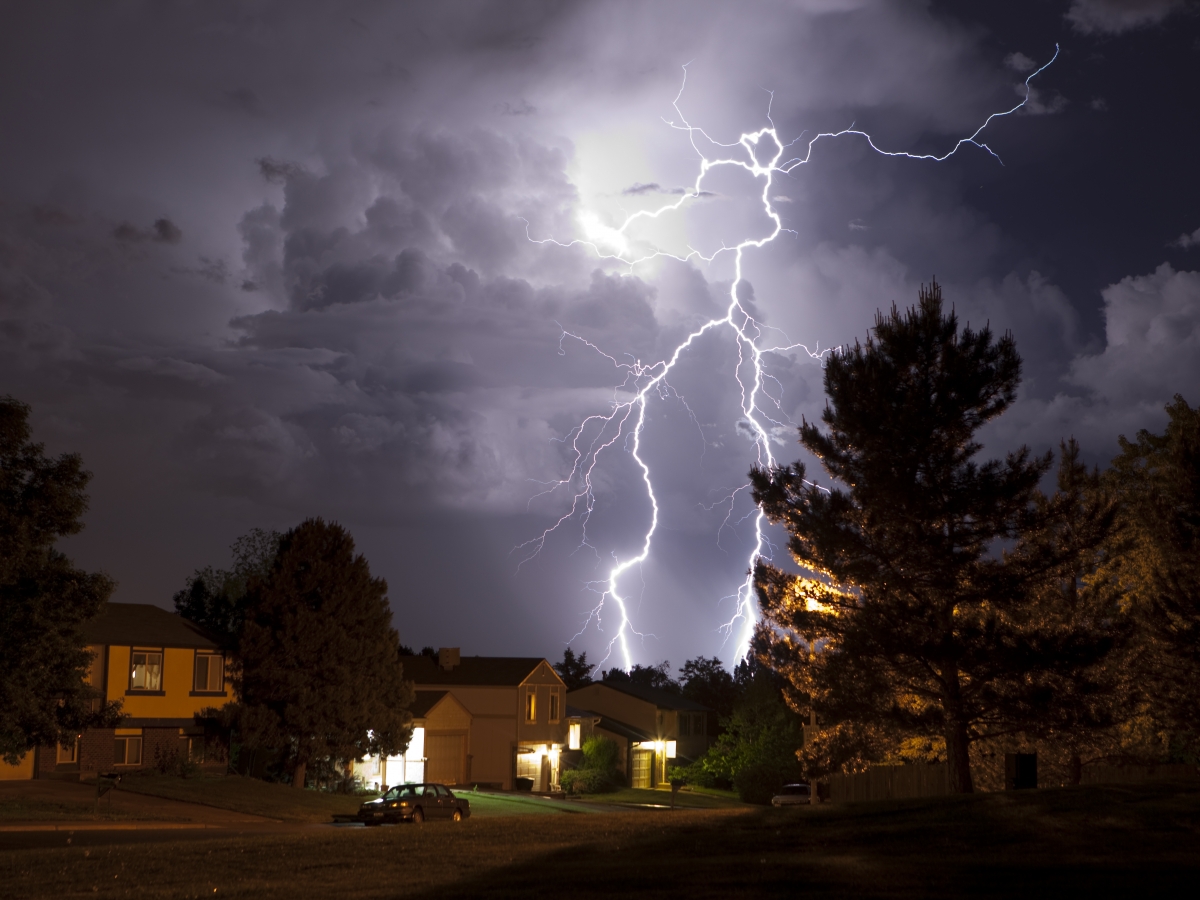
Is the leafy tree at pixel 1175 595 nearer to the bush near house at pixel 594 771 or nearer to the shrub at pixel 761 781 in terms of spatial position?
the shrub at pixel 761 781

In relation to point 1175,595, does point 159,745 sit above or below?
below

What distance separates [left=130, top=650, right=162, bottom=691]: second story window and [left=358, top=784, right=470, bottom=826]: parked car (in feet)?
42.4

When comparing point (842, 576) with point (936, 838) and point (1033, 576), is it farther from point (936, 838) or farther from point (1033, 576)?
point (936, 838)

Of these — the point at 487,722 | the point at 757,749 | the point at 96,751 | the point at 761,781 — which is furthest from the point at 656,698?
the point at 96,751

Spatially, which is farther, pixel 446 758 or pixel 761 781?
pixel 761 781

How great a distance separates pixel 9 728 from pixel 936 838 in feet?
68.5

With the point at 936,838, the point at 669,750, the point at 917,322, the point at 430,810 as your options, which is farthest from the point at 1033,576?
the point at 669,750

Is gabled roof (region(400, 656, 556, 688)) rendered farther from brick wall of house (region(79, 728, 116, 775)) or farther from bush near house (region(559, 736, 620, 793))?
brick wall of house (region(79, 728, 116, 775))

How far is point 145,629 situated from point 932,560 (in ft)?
92.5

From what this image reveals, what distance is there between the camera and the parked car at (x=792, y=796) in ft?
151

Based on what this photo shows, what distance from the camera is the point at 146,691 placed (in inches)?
1476

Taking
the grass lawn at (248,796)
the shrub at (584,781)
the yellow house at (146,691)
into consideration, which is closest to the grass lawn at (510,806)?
the grass lawn at (248,796)

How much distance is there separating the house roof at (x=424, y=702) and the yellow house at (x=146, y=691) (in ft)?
31.3

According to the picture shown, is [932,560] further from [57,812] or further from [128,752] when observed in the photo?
[128,752]
